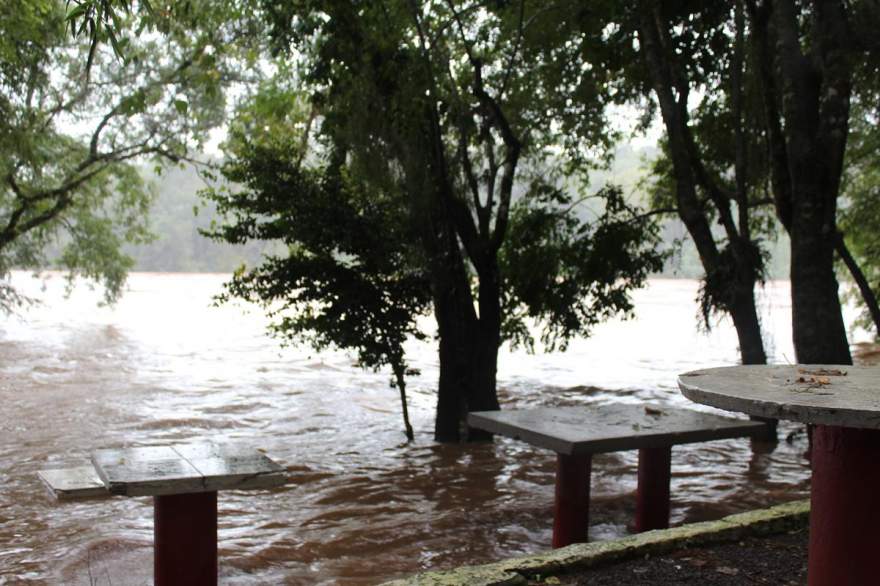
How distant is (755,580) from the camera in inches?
158

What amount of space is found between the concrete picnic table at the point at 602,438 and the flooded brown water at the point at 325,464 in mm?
606

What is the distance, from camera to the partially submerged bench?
4.04 m

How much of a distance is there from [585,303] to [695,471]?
2.62 m

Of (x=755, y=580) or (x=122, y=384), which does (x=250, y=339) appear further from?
(x=755, y=580)

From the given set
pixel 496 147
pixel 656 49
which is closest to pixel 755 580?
pixel 656 49

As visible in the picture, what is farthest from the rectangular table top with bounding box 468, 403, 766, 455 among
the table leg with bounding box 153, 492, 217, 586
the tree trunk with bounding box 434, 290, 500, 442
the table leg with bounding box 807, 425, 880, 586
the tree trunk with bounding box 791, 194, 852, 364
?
the tree trunk with bounding box 434, 290, 500, 442

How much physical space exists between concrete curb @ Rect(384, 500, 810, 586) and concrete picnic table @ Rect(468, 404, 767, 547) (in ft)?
2.57

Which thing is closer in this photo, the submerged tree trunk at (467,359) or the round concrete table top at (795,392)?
the round concrete table top at (795,392)

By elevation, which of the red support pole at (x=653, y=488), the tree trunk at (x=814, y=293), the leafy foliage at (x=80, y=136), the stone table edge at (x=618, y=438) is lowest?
the red support pole at (x=653, y=488)

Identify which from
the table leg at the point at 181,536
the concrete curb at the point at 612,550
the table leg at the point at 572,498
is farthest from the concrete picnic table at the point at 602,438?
the table leg at the point at 181,536

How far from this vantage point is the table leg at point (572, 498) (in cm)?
558

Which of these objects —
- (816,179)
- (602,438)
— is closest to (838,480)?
(602,438)

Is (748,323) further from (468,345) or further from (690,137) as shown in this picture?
(468,345)

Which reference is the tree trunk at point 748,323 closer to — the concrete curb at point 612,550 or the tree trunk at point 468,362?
the tree trunk at point 468,362
